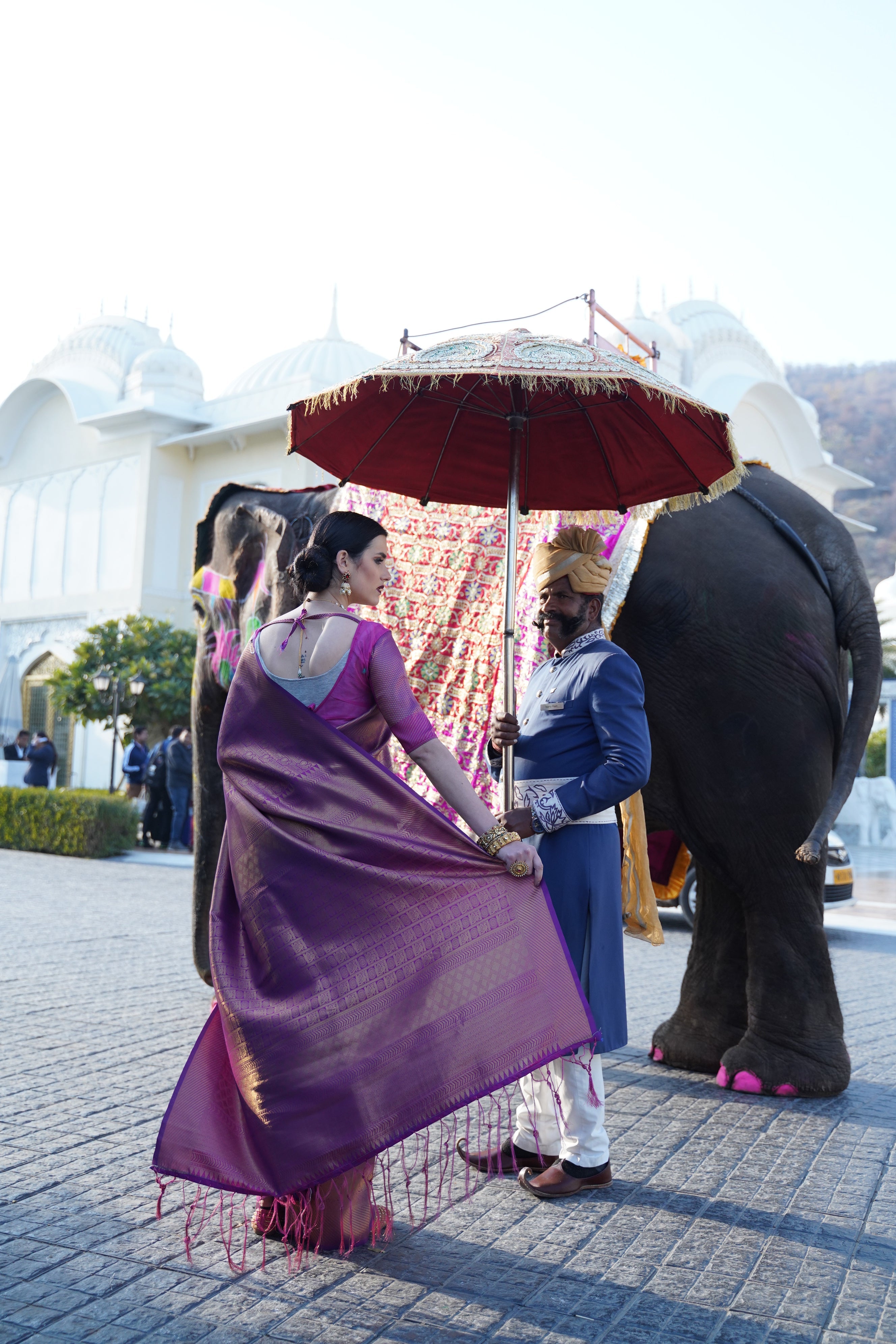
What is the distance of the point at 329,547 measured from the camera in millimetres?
2732

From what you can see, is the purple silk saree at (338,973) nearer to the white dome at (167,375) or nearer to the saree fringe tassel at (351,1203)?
the saree fringe tassel at (351,1203)

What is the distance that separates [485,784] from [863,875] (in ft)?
38.3

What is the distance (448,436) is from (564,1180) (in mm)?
2140

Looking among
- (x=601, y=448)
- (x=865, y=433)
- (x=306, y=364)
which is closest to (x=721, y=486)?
(x=601, y=448)

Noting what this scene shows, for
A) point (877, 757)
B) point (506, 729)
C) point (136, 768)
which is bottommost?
point (506, 729)

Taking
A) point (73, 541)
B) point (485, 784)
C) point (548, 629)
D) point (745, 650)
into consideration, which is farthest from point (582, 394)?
point (73, 541)

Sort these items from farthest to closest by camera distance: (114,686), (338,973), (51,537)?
(51,537)
(114,686)
(338,973)

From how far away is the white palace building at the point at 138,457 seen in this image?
2642 centimetres

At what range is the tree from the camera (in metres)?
20.0

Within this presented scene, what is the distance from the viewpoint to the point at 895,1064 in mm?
4434

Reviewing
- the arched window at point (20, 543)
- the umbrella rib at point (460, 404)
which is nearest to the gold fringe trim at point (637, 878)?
the umbrella rib at point (460, 404)

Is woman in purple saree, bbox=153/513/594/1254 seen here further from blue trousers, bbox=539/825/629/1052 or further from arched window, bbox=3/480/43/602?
arched window, bbox=3/480/43/602

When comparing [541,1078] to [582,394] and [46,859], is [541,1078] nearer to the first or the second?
[582,394]

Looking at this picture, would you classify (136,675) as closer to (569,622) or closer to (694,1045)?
(694,1045)
